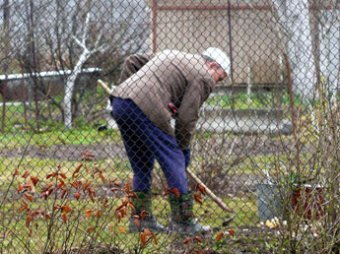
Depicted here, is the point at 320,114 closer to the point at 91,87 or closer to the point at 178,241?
the point at 178,241

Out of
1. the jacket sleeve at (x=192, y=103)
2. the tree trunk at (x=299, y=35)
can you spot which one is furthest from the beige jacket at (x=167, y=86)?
the tree trunk at (x=299, y=35)

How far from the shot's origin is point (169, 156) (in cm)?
627

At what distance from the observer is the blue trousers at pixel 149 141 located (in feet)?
20.5

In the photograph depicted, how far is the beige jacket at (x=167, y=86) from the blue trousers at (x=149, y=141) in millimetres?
56

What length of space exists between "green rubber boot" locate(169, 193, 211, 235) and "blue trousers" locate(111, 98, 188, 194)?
0.08m

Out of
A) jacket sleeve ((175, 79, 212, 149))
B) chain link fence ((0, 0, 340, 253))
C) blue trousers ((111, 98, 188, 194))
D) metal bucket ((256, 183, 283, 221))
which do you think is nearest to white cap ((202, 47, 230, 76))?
chain link fence ((0, 0, 340, 253))

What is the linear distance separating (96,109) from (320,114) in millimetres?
6450

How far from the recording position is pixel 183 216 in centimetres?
639

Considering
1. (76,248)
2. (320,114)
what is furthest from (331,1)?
(76,248)

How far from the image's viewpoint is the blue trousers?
625 centimetres

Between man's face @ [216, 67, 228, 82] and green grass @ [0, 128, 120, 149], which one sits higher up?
→ man's face @ [216, 67, 228, 82]

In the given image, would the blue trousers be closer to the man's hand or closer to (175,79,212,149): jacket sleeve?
(175,79,212,149): jacket sleeve

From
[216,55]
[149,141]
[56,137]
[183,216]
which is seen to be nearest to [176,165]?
[149,141]

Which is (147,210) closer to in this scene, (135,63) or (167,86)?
(167,86)
